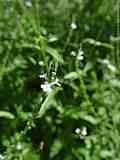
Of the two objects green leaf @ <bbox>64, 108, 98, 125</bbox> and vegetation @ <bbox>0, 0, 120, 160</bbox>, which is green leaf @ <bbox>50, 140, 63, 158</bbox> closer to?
vegetation @ <bbox>0, 0, 120, 160</bbox>

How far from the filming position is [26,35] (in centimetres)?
304

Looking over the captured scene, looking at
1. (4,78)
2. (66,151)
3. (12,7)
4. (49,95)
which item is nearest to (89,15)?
(12,7)

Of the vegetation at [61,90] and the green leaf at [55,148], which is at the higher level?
the vegetation at [61,90]

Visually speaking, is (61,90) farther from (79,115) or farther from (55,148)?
(55,148)

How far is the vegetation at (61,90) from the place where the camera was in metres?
2.70

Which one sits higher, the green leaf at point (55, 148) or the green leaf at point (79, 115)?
the green leaf at point (79, 115)

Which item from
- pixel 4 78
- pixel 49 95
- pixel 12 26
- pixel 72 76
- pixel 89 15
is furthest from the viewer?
pixel 89 15

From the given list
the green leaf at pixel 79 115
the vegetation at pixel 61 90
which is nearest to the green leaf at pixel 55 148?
the vegetation at pixel 61 90

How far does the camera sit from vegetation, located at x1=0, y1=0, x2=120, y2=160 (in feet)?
8.87

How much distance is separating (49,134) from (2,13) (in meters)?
0.81

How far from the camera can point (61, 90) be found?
281cm

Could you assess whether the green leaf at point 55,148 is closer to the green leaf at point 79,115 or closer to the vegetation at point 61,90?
the vegetation at point 61,90

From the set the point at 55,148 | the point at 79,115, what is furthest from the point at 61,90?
the point at 55,148

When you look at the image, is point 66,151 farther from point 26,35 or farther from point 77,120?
point 26,35
